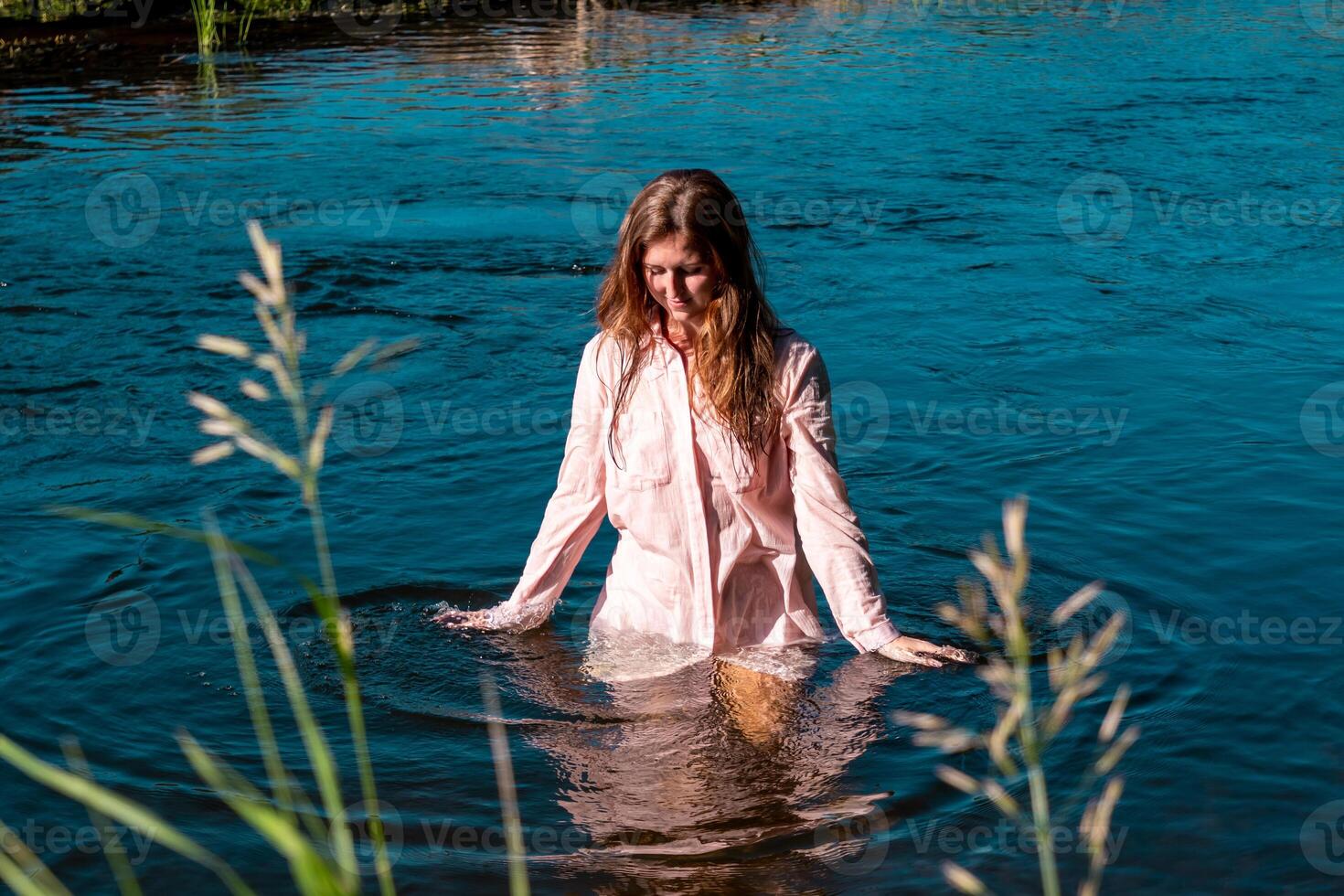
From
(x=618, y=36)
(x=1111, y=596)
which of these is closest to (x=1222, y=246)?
(x=1111, y=596)

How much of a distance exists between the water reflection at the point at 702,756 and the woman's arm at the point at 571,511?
23cm

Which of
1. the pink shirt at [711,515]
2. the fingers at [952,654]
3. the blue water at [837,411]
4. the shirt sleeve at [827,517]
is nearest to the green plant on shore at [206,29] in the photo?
the blue water at [837,411]

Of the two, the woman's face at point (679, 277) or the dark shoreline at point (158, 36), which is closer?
A: the woman's face at point (679, 277)

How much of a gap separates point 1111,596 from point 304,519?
3.15m

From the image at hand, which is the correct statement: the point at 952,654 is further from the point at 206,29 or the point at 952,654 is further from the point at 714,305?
the point at 206,29

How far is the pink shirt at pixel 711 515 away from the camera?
4055 mm

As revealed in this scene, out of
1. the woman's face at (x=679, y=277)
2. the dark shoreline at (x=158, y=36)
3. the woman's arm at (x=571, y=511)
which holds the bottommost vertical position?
the woman's arm at (x=571, y=511)

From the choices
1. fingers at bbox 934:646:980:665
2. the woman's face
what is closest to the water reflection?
fingers at bbox 934:646:980:665

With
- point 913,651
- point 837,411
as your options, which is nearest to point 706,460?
point 913,651

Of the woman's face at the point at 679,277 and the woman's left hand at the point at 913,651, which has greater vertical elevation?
the woman's face at the point at 679,277

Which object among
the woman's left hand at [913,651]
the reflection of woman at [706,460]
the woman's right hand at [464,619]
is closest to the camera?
the reflection of woman at [706,460]

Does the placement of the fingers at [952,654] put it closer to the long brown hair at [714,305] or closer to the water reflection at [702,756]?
the water reflection at [702,756]

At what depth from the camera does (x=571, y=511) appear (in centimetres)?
433

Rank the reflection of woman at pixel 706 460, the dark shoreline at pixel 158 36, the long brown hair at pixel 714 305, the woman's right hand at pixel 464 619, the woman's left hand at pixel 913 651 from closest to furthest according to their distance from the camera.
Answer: the long brown hair at pixel 714 305 < the reflection of woman at pixel 706 460 < the woman's left hand at pixel 913 651 < the woman's right hand at pixel 464 619 < the dark shoreline at pixel 158 36
